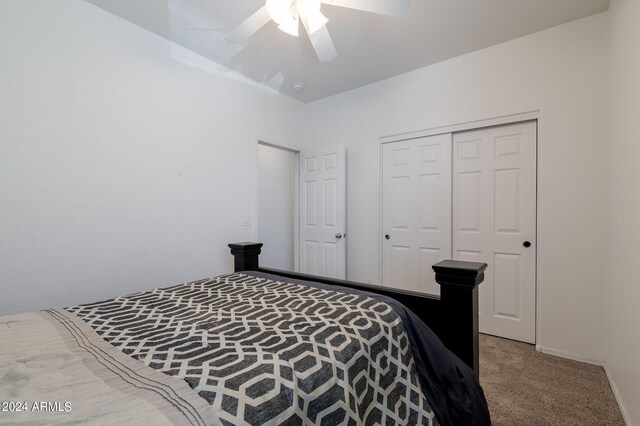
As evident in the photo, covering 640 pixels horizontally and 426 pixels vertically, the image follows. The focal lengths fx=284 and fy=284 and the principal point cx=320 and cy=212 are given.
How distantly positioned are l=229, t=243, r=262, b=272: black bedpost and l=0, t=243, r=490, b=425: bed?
59 centimetres

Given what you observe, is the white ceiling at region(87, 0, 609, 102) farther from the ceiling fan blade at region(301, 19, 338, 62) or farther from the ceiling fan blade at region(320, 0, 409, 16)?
the ceiling fan blade at region(320, 0, 409, 16)

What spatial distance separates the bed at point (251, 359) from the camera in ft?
1.99

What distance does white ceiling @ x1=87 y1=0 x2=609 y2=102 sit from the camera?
83.1 inches

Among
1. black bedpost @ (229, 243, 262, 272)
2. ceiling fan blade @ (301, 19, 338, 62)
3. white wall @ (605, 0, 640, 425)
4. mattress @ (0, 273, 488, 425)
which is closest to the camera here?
mattress @ (0, 273, 488, 425)

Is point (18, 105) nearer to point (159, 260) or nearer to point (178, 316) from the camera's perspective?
point (159, 260)

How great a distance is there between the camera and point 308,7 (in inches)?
65.9

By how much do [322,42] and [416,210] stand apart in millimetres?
1878

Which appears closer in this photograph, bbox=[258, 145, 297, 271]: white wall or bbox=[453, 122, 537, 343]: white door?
bbox=[453, 122, 537, 343]: white door

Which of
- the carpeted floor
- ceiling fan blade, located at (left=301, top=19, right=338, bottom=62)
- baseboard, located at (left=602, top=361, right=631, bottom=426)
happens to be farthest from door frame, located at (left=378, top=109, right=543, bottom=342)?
ceiling fan blade, located at (left=301, top=19, right=338, bottom=62)

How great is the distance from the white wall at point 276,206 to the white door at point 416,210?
1.57 metres

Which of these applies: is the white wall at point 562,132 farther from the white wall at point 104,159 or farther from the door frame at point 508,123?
the white wall at point 104,159

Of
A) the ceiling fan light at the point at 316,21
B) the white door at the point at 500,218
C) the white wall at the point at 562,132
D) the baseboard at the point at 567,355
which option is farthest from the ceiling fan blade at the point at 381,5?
the baseboard at the point at 567,355

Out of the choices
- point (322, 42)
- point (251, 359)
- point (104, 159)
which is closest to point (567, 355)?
point (251, 359)

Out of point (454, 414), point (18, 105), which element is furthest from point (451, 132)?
point (18, 105)
